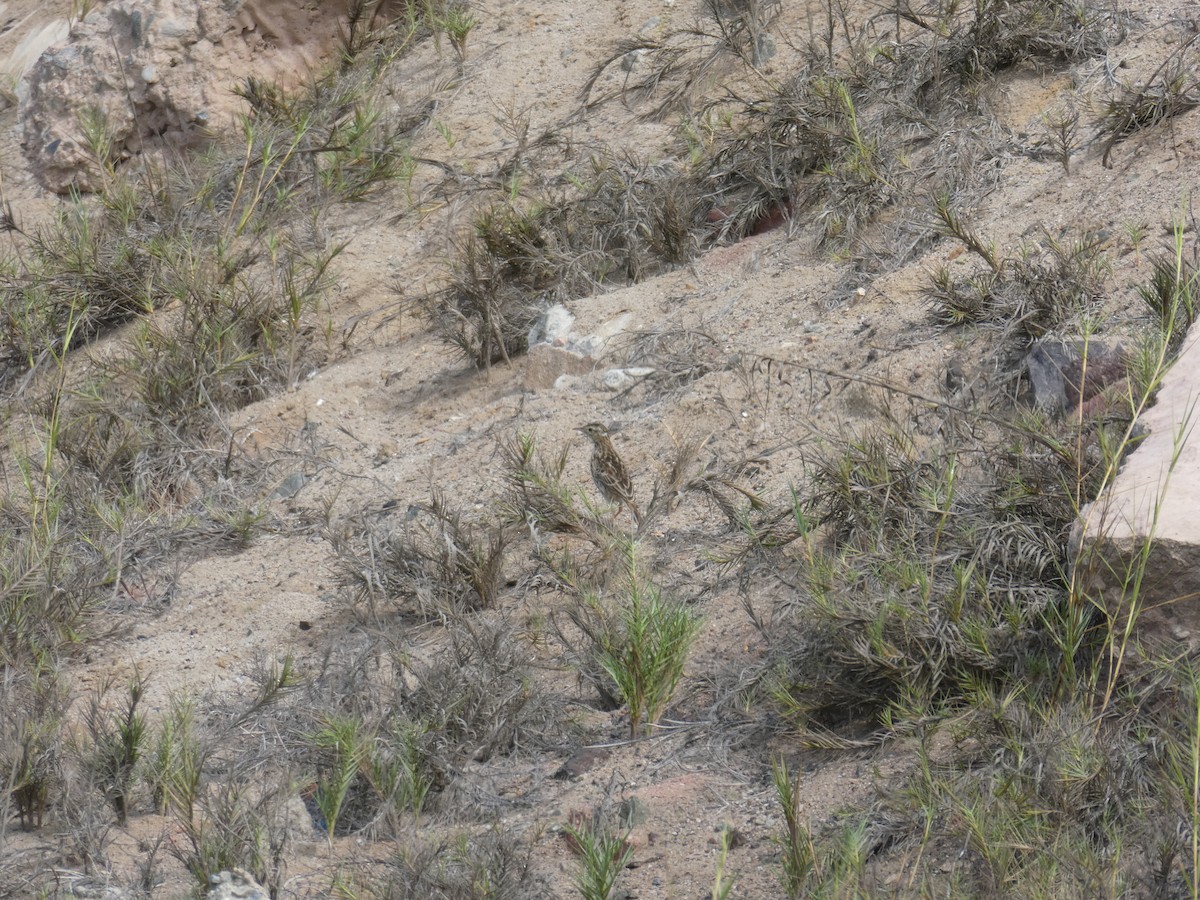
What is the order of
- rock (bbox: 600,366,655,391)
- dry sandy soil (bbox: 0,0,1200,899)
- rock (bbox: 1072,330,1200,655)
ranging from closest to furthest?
rock (bbox: 1072,330,1200,655), dry sandy soil (bbox: 0,0,1200,899), rock (bbox: 600,366,655,391)

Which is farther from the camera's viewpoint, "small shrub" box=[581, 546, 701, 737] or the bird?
the bird

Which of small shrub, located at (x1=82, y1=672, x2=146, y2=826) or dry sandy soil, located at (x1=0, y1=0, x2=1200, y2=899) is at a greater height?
small shrub, located at (x1=82, y1=672, x2=146, y2=826)

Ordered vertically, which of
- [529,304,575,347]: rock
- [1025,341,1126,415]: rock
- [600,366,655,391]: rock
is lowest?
[600,366,655,391]: rock

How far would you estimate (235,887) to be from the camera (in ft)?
7.04

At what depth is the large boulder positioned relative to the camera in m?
5.48

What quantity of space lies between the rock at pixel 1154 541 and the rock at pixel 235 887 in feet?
4.81

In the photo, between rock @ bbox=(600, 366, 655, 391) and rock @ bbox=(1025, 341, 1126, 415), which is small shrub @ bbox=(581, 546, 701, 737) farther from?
rock @ bbox=(600, 366, 655, 391)

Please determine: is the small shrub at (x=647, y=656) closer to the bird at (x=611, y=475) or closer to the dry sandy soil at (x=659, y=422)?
the dry sandy soil at (x=659, y=422)

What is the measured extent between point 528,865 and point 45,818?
96 cm

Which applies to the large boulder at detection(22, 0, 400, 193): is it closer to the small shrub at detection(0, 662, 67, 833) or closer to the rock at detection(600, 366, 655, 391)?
the rock at detection(600, 366, 655, 391)

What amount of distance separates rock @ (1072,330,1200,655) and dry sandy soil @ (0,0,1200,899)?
0.47 metres

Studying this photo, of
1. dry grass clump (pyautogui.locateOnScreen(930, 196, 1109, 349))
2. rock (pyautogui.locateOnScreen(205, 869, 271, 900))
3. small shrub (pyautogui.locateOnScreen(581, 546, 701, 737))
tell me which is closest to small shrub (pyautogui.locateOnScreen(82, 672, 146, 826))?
rock (pyautogui.locateOnScreen(205, 869, 271, 900))

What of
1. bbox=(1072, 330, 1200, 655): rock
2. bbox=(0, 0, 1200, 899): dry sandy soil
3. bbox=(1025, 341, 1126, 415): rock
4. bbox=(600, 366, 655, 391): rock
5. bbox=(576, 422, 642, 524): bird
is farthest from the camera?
bbox=(600, 366, 655, 391): rock

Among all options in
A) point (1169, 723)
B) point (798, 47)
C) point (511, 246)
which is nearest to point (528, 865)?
point (1169, 723)
